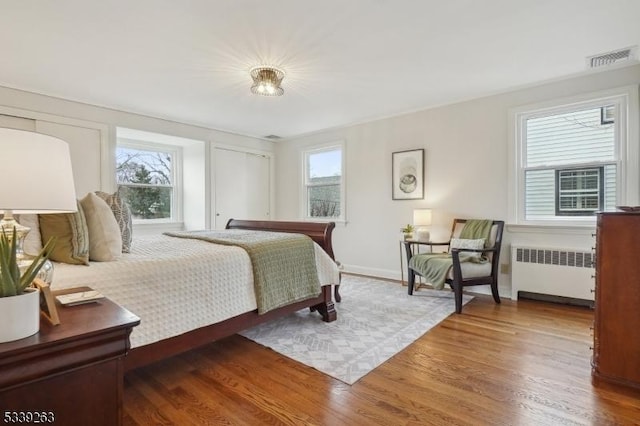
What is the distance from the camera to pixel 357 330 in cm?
271

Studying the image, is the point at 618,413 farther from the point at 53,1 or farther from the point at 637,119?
the point at 53,1

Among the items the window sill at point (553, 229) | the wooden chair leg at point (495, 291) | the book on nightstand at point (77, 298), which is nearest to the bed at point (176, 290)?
the book on nightstand at point (77, 298)

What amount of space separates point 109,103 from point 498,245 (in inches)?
188

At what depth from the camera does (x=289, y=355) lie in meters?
2.28

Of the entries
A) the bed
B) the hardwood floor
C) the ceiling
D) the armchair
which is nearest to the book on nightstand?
the bed

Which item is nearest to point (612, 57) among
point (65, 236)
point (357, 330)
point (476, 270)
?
point (476, 270)

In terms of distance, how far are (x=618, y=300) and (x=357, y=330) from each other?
1.69 meters

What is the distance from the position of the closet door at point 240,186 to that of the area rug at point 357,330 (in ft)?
8.70

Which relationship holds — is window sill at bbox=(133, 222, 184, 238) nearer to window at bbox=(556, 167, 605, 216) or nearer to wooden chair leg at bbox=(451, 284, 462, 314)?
wooden chair leg at bbox=(451, 284, 462, 314)

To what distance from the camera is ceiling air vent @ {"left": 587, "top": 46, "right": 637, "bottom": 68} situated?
2762mm

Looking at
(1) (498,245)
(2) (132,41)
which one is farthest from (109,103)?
(1) (498,245)

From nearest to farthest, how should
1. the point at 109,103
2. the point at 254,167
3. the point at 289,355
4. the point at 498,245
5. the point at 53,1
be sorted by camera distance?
the point at 53,1 → the point at 289,355 → the point at 498,245 → the point at 109,103 → the point at 254,167

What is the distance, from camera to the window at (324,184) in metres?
5.36

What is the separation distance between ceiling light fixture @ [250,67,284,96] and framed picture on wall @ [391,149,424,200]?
Answer: 2.12 metres
